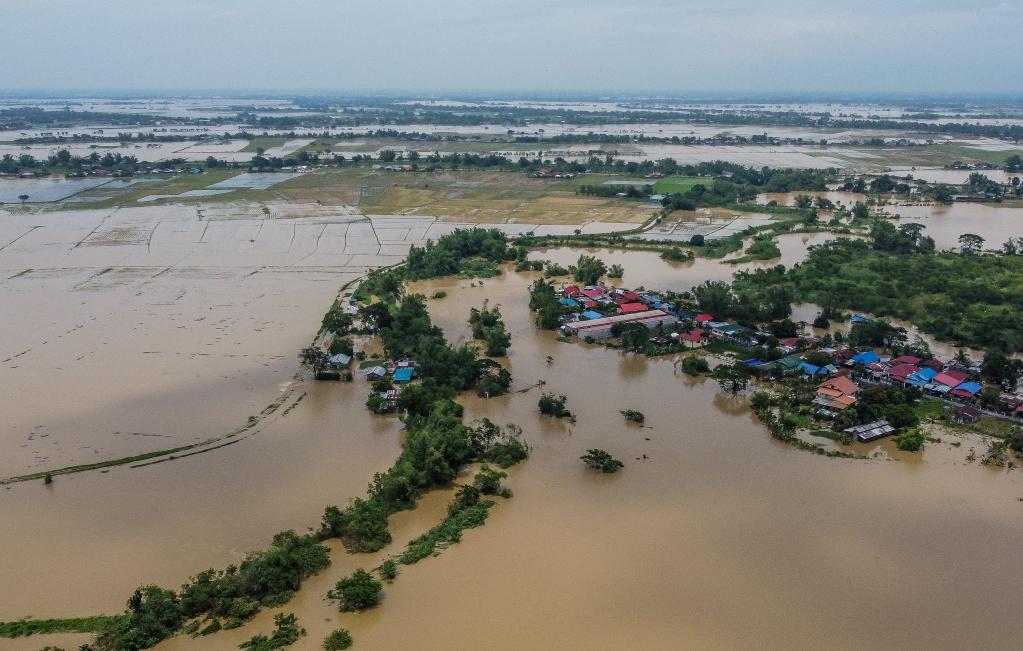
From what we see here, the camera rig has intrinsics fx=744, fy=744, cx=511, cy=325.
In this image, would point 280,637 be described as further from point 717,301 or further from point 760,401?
point 717,301

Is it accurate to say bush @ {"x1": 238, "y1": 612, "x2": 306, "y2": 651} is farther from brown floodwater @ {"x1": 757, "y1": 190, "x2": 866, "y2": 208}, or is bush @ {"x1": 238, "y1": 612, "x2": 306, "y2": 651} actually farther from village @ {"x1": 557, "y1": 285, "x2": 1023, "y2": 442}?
brown floodwater @ {"x1": 757, "y1": 190, "x2": 866, "y2": 208}

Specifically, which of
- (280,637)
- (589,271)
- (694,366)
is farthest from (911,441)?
(589,271)

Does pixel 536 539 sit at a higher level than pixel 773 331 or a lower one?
lower

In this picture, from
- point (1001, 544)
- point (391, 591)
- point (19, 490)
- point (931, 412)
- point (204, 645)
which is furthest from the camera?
point (931, 412)

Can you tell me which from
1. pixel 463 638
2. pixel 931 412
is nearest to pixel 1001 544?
pixel 931 412

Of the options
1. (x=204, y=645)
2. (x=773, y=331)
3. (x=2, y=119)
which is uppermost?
(x=2, y=119)

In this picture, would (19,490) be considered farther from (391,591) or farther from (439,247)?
(439,247)

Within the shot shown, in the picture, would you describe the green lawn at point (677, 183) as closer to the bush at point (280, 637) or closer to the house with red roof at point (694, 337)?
the house with red roof at point (694, 337)

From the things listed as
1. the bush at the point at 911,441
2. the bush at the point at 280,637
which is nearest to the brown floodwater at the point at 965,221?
the bush at the point at 911,441
